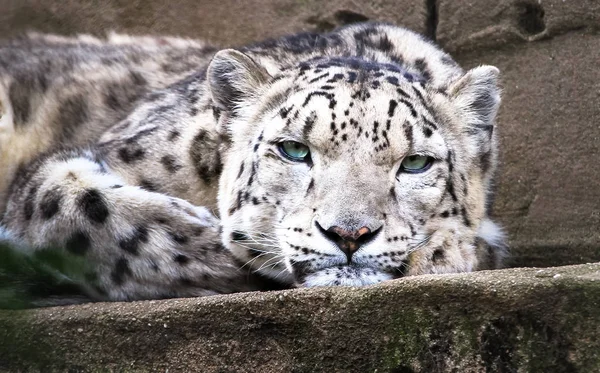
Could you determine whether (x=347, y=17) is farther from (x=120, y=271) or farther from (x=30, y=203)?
(x=120, y=271)

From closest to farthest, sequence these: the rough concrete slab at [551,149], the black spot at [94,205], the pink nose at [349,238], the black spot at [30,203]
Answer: the pink nose at [349,238], the black spot at [94,205], the black spot at [30,203], the rough concrete slab at [551,149]

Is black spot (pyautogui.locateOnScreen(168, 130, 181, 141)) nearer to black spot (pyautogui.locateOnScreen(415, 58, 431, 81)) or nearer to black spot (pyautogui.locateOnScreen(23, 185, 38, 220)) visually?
black spot (pyautogui.locateOnScreen(23, 185, 38, 220))

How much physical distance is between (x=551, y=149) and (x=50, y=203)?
2.94 metres

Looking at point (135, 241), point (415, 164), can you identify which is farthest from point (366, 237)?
point (135, 241)

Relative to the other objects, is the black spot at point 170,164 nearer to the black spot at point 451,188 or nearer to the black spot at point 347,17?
the black spot at point 451,188

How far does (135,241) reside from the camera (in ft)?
13.4

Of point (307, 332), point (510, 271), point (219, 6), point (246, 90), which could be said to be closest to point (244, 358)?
point (307, 332)

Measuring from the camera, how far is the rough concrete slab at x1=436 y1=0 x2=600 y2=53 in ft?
18.7

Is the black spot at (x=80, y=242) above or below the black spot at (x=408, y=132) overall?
below

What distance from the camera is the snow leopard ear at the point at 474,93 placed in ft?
14.8

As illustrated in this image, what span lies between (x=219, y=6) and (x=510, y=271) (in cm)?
425

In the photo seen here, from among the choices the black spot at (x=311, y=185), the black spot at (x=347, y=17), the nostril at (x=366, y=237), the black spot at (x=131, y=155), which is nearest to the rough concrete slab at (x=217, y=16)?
the black spot at (x=347, y=17)

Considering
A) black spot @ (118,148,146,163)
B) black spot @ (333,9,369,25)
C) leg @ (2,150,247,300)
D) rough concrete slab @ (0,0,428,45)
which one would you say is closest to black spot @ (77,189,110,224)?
leg @ (2,150,247,300)

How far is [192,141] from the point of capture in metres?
4.72
